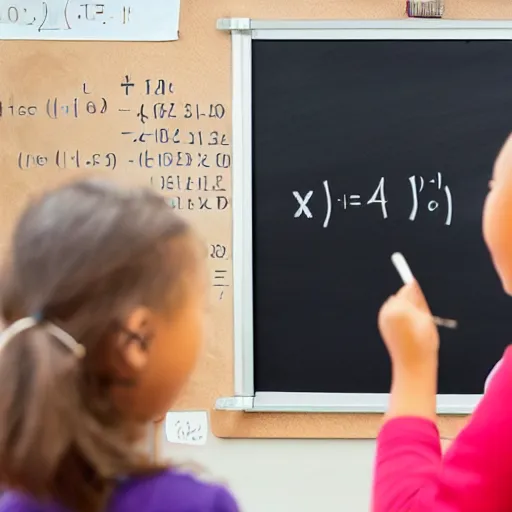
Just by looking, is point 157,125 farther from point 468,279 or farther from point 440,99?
point 468,279

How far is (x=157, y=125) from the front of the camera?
1.71 meters

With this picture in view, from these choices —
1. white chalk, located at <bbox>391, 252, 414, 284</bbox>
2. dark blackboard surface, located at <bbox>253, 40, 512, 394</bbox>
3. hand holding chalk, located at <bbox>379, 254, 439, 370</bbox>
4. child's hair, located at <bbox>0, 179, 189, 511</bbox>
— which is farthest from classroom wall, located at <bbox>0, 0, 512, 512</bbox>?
child's hair, located at <bbox>0, 179, 189, 511</bbox>

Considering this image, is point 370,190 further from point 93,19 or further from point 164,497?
point 164,497

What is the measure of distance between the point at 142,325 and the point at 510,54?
129 centimetres

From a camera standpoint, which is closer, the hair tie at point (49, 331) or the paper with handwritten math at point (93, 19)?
the hair tie at point (49, 331)

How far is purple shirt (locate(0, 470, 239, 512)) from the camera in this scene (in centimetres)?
65

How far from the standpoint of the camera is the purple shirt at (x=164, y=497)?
0.65 m

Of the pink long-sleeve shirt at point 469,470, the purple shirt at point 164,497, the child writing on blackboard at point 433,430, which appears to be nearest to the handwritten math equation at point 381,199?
the child writing on blackboard at point 433,430

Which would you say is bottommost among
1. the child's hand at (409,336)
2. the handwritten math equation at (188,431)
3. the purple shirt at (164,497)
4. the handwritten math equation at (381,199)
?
the handwritten math equation at (188,431)

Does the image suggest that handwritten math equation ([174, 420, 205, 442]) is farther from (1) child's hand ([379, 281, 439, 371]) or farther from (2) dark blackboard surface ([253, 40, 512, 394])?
(1) child's hand ([379, 281, 439, 371])

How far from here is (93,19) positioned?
66.6 inches

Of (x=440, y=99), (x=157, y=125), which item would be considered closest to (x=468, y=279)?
Answer: (x=440, y=99)

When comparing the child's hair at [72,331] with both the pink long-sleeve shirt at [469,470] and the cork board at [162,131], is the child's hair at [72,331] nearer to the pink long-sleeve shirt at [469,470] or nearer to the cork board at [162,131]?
the pink long-sleeve shirt at [469,470]

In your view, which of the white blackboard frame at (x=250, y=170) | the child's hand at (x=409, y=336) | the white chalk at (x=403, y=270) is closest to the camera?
the child's hand at (x=409, y=336)
